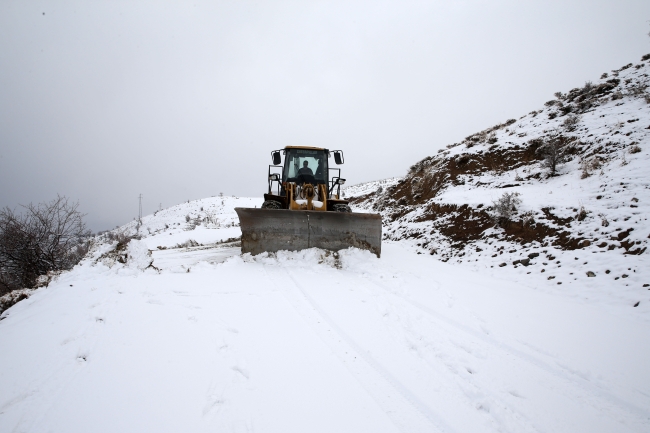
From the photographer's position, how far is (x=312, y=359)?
2865 mm

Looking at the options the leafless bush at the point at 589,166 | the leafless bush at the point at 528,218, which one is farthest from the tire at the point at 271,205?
the leafless bush at the point at 589,166

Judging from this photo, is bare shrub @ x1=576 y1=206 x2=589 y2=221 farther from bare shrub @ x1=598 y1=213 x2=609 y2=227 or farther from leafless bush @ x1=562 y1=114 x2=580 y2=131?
leafless bush @ x1=562 y1=114 x2=580 y2=131

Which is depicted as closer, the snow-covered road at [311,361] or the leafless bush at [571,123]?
the snow-covered road at [311,361]

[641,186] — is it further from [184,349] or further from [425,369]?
[184,349]

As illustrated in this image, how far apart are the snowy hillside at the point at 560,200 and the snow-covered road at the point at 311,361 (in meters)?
1.16

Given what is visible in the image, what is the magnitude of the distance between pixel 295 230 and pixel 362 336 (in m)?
3.85

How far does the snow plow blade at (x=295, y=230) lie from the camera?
684 centimetres

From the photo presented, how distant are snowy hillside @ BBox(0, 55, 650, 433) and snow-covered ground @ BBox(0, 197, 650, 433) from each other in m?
0.02

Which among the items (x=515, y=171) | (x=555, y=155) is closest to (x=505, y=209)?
(x=555, y=155)

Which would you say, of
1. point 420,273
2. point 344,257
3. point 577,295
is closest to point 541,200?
point 577,295

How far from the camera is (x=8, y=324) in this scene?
3.43 meters

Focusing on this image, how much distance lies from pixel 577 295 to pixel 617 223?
2.33m

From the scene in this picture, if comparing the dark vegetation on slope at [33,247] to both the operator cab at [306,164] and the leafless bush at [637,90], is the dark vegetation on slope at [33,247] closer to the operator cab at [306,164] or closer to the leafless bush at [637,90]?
the operator cab at [306,164]

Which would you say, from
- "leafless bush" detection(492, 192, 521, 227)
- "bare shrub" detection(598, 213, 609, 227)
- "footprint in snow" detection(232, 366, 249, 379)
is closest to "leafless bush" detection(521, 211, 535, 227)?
"leafless bush" detection(492, 192, 521, 227)
